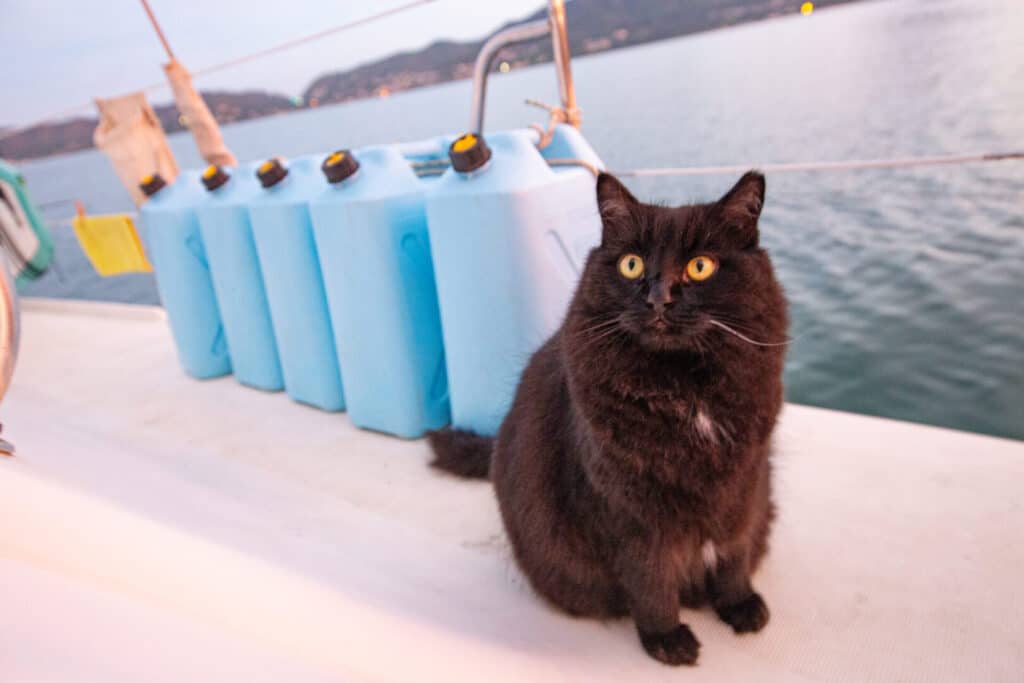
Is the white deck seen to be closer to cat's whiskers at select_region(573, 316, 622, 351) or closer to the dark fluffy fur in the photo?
the dark fluffy fur

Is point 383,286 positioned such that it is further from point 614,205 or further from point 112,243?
point 112,243

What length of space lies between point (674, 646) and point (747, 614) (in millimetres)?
131

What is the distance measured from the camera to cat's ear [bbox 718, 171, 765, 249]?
745 millimetres

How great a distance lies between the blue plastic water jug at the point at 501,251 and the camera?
1230 mm

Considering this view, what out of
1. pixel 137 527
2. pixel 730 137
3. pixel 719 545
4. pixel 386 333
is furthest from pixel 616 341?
pixel 730 137

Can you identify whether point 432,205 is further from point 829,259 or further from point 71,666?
point 829,259

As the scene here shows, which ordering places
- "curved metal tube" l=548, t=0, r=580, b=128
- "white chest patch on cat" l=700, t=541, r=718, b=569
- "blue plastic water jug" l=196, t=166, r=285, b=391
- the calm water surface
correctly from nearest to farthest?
"white chest patch on cat" l=700, t=541, r=718, b=569 → "curved metal tube" l=548, t=0, r=580, b=128 → "blue plastic water jug" l=196, t=166, r=285, b=391 → the calm water surface

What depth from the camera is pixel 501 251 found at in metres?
1.25

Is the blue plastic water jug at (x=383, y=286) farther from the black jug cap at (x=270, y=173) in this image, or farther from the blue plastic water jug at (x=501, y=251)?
the black jug cap at (x=270, y=173)

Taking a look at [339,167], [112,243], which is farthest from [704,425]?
[112,243]

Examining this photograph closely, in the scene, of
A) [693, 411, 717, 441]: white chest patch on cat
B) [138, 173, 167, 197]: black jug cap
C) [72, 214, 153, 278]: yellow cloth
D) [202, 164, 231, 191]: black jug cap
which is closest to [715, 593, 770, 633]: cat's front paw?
[693, 411, 717, 441]: white chest patch on cat

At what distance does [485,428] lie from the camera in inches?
55.4

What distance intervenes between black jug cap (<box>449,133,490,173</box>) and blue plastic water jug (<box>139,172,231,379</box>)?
1.03 m

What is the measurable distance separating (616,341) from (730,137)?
305 inches
